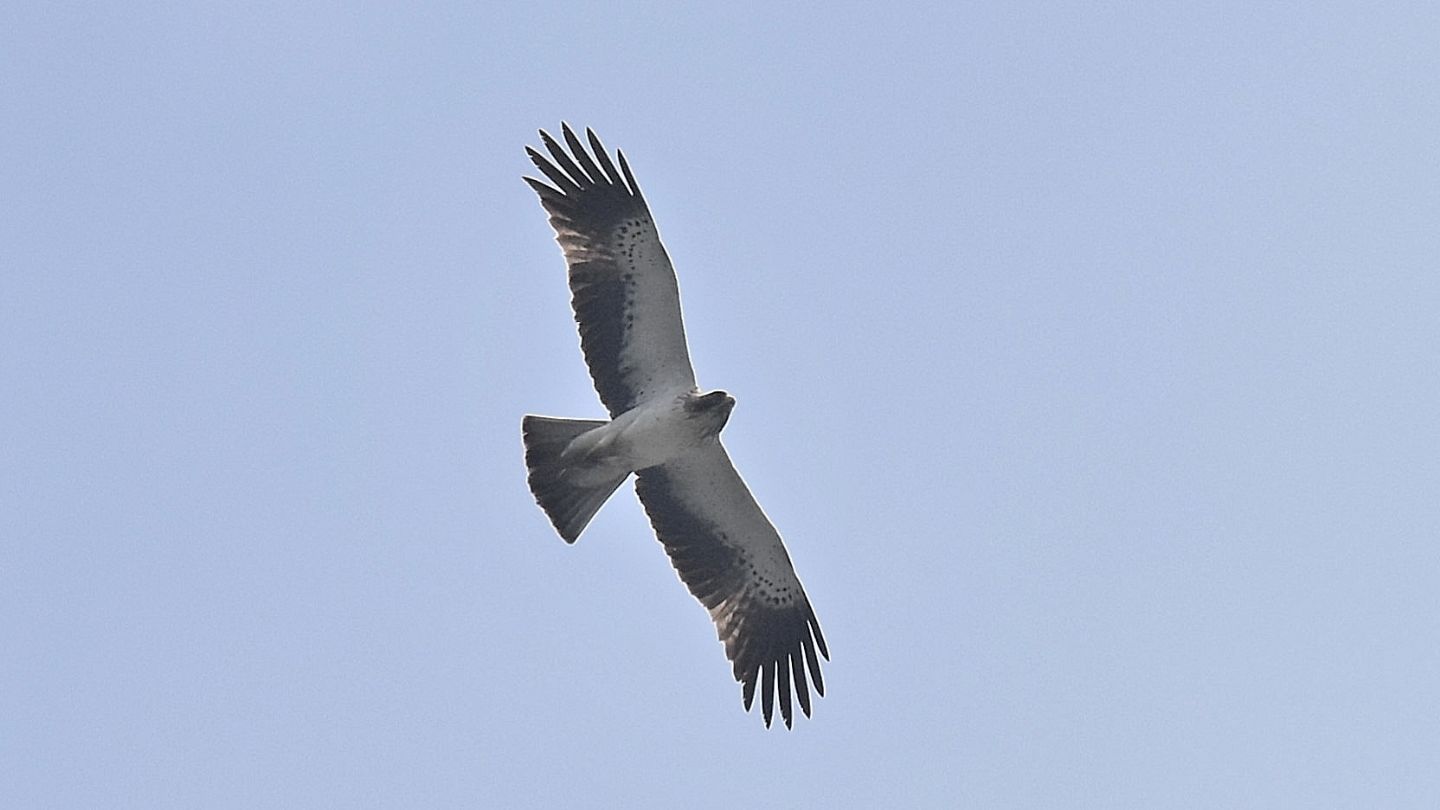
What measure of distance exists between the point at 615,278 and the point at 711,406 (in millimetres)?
1392

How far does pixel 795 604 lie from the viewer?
17766mm

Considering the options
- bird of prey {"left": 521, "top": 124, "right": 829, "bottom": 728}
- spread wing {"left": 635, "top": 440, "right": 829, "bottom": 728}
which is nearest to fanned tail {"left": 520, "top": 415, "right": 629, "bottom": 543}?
bird of prey {"left": 521, "top": 124, "right": 829, "bottom": 728}

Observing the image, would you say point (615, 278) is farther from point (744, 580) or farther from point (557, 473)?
point (744, 580)

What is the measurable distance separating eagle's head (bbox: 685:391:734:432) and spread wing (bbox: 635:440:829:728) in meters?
1.02

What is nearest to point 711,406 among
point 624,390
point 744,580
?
point 624,390

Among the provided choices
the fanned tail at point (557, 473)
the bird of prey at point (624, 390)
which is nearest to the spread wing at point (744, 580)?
the bird of prey at point (624, 390)

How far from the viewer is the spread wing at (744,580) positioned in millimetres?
17266

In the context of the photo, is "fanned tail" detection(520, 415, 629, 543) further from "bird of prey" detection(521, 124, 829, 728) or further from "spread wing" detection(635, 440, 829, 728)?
"spread wing" detection(635, 440, 829, 728)

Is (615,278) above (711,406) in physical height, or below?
above

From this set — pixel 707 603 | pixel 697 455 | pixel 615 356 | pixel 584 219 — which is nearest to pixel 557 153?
pixel 584 219

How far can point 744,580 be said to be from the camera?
17.7m

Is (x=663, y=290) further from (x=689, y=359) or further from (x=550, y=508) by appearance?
(x=550, y=508)

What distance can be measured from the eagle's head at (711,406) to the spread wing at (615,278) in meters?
0.46

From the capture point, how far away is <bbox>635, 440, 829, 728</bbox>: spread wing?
1727cm
